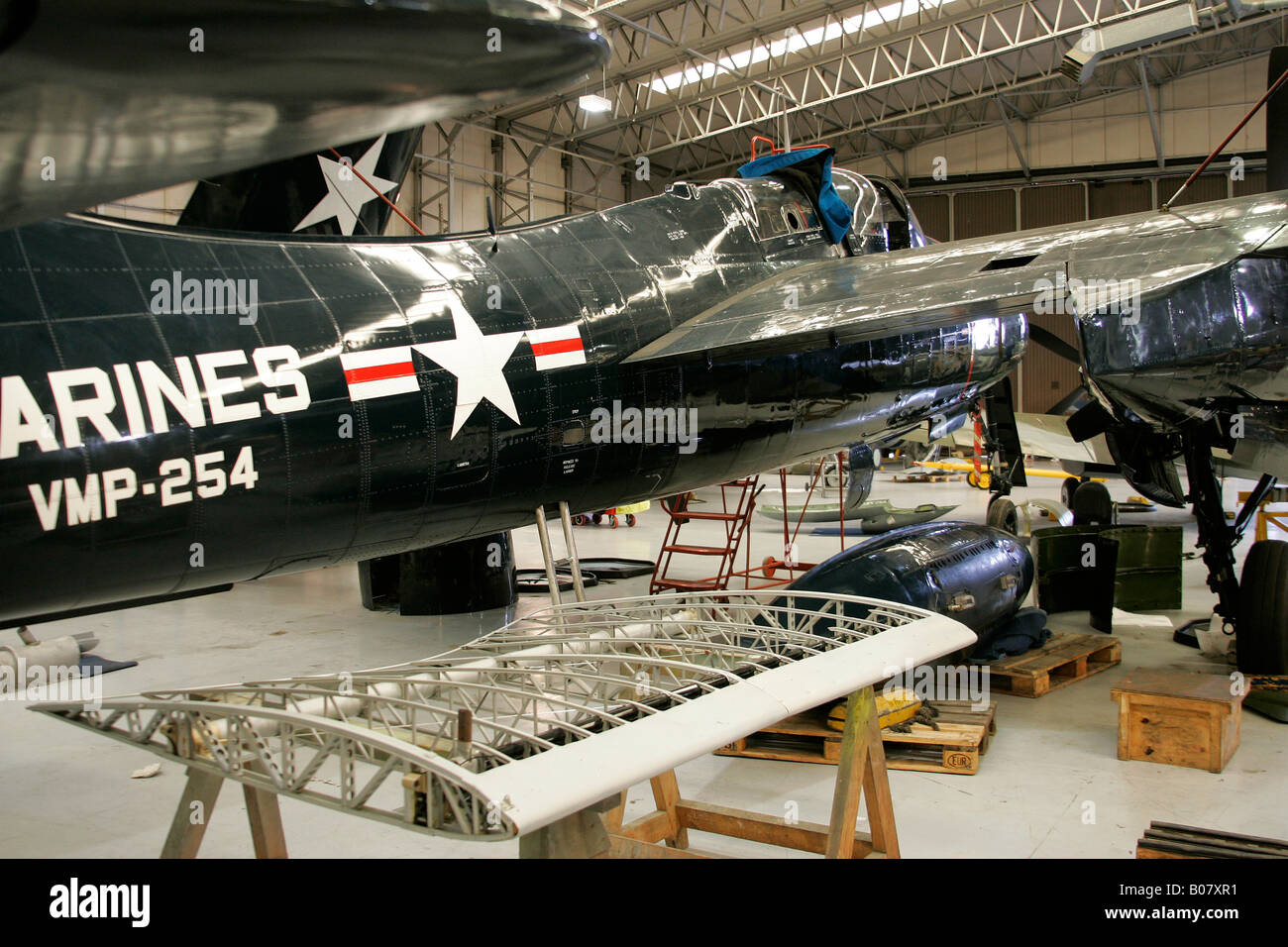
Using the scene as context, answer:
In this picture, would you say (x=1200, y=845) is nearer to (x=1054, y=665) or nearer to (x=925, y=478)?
(x=1054, y=665)

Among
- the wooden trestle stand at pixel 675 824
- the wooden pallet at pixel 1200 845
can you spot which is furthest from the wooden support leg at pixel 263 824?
the wooden pallet at pixel 1200 845

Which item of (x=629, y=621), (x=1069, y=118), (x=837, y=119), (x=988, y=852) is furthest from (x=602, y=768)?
(x=1069, y=118)

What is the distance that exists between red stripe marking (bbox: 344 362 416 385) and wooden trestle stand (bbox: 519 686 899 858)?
2677 mm

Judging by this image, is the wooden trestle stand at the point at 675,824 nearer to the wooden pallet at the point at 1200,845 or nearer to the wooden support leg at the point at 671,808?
the wooden support leg at the point at 671,808

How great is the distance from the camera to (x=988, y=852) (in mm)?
5176

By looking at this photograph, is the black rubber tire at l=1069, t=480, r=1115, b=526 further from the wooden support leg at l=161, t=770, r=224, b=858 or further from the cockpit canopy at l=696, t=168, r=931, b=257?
the wooden support leg at l=161, t=770, r=224, b=858

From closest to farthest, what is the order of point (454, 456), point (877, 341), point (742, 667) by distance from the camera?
point (742, 667)
point (454, 456)
point (877, 341)

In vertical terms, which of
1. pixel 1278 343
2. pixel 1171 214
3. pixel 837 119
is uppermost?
pixel 837 119

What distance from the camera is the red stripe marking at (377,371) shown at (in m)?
5.54

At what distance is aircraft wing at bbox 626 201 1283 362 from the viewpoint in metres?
6.20

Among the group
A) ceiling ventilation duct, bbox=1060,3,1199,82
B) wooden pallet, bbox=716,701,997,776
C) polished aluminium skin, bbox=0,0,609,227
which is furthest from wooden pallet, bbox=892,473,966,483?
polished aluminium skin, bbox=0,0,609,227

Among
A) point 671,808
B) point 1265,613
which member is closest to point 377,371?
point 671,808

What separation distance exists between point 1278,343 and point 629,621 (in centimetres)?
474

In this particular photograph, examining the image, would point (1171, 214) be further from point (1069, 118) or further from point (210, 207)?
point (1069, 118)
